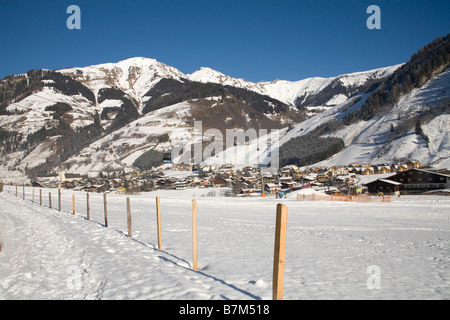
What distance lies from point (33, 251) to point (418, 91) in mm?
184541

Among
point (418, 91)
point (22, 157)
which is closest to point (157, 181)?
point (418, 91)

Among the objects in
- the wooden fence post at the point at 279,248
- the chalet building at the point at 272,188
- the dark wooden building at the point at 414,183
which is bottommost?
the chalet building at the point at 272,188

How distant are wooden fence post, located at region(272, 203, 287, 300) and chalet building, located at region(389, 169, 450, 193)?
7442 cm

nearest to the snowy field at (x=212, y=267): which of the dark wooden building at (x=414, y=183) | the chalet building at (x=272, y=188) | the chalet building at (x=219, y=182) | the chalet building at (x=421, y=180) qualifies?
the chalet building at (x=272, y=188)

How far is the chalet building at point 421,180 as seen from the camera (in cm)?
6234

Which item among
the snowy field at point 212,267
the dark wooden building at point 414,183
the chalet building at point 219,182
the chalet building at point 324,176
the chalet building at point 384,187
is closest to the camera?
the snowy field at point 212,267

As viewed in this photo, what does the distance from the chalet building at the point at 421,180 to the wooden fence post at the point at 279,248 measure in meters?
74.4

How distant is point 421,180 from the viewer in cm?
6506

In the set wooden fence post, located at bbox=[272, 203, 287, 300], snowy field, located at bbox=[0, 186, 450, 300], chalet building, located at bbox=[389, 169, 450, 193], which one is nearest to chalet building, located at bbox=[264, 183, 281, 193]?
chalet building, located at bbox=[389, 169, 450, 193]

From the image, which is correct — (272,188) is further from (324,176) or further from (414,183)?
(414,183)

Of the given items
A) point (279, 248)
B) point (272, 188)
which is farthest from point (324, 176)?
point (279, 248)

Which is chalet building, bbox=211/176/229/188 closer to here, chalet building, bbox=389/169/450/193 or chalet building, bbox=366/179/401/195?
chalet building, bbox=366/179/401/195

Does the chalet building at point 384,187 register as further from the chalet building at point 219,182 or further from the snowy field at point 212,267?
the snowy field at point 212,267

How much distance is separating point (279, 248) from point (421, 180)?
251 feet
